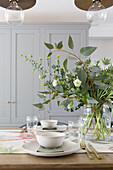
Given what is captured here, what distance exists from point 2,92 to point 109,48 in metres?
2.48

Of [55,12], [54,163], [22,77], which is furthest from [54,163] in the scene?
[55,12]

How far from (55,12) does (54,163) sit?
295cm

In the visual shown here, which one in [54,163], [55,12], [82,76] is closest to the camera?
[54,163]

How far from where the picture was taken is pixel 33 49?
3148mm

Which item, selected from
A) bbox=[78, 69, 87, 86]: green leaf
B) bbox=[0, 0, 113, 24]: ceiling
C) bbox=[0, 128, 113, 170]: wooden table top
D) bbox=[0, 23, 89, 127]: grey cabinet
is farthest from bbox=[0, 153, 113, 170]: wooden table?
bbox=[0, 0, 113, 24]: ceiling

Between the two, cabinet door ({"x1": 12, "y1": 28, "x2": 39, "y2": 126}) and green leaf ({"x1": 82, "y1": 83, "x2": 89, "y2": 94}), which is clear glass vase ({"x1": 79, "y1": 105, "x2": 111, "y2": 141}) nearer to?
green leaf ({"x1": 82, "y1": 83, "x2": 89, "y2": 94})

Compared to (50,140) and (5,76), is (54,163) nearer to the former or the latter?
(50,140)

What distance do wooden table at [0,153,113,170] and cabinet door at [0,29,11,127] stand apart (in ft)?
7.46

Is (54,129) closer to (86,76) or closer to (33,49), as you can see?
(86,76)

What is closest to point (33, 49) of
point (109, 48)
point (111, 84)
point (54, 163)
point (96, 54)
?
point (96, 54)

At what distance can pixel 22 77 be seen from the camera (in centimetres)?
312

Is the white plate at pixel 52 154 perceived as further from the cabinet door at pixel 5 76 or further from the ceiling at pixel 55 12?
the ceiling at pixel 55 12

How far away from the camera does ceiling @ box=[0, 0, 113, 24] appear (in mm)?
2947

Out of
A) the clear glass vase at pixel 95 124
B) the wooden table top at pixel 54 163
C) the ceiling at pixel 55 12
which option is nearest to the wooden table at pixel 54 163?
the wooden table top at pixel 54 163
